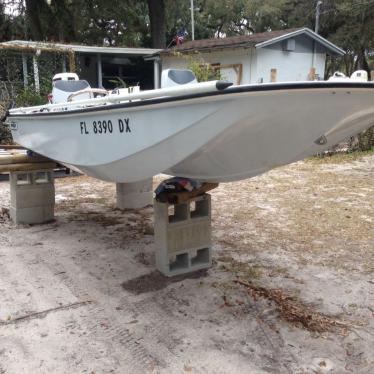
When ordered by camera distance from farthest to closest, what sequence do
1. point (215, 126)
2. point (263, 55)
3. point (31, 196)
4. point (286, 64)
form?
1. point (286, 64)
2. point (263, 55)
3. point (31, 196)
4. point (215, 126)

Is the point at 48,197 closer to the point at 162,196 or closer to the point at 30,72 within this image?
the point at 162,196

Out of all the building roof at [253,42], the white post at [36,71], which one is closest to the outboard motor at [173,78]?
the white post at [36,71]

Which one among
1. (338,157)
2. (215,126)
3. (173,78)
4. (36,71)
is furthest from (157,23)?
(215,126)

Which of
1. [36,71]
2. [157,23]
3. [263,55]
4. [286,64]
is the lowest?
[36,71]

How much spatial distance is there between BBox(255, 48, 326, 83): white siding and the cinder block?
11.0m

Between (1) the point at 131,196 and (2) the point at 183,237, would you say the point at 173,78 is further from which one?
(1) the point at 131,196

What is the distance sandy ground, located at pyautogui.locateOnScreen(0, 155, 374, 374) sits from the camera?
269 cm

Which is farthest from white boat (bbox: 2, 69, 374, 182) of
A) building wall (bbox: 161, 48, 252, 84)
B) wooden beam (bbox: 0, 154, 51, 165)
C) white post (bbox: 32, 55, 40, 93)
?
building wall (bbox: 161, 48, 252, 84)

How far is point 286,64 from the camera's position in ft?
58.5

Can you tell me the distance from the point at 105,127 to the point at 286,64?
15.8m

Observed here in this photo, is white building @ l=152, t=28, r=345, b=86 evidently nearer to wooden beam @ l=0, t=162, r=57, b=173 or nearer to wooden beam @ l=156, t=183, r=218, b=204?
wooden beam @ l=0, t=162, r=57, b=173

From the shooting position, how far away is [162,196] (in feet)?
12.3

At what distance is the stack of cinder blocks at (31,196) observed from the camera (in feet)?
17.4

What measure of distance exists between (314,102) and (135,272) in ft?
7.46
